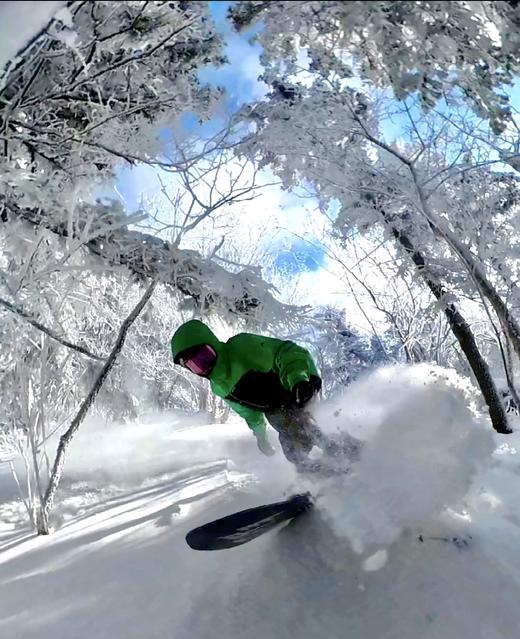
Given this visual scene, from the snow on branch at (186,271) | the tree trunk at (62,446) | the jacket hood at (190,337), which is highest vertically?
the snow on branch at (186,271)

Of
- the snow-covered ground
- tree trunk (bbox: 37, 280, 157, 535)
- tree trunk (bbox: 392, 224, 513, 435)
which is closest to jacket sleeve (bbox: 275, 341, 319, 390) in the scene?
the snow-covered ground

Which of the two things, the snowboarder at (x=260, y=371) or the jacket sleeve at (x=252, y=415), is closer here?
the snowboarder at (x=260, y=371)

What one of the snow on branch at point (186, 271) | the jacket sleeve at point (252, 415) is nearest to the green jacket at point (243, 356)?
the jacket sleeve at point (252, 415)

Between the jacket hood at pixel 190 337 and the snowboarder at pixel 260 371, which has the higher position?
the jacket hood at pixel 190 337

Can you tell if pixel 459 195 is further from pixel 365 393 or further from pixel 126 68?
pixel 126 68

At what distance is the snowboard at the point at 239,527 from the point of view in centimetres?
322

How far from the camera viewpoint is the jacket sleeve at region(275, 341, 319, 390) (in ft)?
13.5

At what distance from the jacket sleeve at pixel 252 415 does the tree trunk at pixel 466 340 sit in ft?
14.6

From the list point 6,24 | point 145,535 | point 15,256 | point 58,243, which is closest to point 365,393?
point 145,535

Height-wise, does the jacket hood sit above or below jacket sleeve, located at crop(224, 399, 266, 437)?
above

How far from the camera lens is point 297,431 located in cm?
439

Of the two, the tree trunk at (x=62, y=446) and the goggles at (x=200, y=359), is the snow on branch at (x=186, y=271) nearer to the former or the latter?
the tree trunk at (x=62, y=446)

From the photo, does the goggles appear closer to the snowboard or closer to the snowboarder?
the snowboarder

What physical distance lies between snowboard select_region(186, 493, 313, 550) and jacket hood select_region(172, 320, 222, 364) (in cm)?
142
